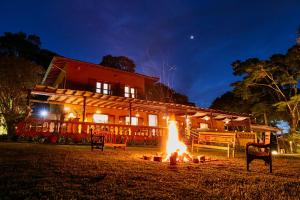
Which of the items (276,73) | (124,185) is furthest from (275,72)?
(124,185)

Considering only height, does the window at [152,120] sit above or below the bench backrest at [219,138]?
above

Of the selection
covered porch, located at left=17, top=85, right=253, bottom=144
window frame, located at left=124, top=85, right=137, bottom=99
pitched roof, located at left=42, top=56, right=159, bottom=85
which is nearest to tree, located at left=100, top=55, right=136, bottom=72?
pitched roof, located at left=42, top=56, right=159, bottom=85

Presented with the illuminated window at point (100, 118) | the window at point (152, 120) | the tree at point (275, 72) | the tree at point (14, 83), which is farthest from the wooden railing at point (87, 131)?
the tree at point (275, 72)

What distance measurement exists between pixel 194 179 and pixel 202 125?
2701 centimetres

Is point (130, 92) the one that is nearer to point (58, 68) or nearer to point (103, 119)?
point (103, 119)

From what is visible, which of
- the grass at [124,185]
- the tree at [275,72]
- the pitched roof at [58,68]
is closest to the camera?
the grass at [124,185]

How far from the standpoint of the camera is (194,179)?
17.0ft

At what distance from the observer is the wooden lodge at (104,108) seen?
1462 cm

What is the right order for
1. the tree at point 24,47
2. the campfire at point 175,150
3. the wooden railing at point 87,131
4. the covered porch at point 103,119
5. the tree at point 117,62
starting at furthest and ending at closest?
the tree at point 117,62 → the tree at point 24,47 → the covered porch at point 103,119 → the wooden railing at point 87,131 → the campfire at point 175,150

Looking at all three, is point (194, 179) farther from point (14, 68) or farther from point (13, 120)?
point (14, 68)

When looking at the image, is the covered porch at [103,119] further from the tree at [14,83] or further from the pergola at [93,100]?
the tree at [14,83]

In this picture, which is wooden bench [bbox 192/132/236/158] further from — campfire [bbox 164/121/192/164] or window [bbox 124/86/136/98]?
window [bbox 124/86/136/98]

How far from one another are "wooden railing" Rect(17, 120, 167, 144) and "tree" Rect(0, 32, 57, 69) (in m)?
25.4

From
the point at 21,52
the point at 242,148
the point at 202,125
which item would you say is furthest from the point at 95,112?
the point at 21,52
